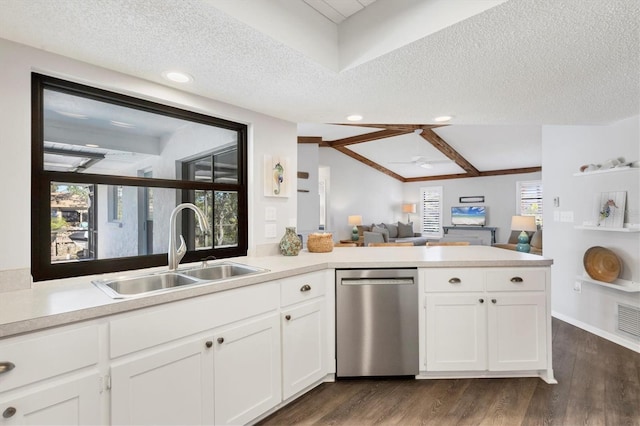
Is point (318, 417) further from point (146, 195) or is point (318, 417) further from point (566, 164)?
point (566, 164)

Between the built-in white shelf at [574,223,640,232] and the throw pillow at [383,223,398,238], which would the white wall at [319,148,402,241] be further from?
the built-in white shelf at [574,223,640,232]

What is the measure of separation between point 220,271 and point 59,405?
1037 millimetres

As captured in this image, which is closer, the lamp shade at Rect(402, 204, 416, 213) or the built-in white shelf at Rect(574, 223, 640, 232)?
the built-in white shelf at Rect(574, 223, 640, 232)

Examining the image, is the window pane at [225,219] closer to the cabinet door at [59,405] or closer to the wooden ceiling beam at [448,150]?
the cabinet door at [59,405]

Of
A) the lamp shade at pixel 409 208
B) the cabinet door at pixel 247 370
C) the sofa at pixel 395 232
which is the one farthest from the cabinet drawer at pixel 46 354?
the lamp shade at pixel 409 208

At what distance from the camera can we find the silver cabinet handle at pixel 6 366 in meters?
1.02

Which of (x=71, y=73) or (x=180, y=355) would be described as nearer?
(x=180, y=355)

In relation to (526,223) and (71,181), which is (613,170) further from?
(71,181)

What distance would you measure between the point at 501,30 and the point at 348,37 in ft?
2.55

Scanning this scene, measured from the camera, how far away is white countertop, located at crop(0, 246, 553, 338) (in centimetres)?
112

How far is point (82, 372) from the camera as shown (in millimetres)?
1186

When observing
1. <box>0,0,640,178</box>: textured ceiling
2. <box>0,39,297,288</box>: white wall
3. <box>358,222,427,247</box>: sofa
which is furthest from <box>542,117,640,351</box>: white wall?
<box>358,222,427,247</box>: sofa

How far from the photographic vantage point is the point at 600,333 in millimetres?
3119

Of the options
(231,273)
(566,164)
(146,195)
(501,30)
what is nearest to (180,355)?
(231,273)
